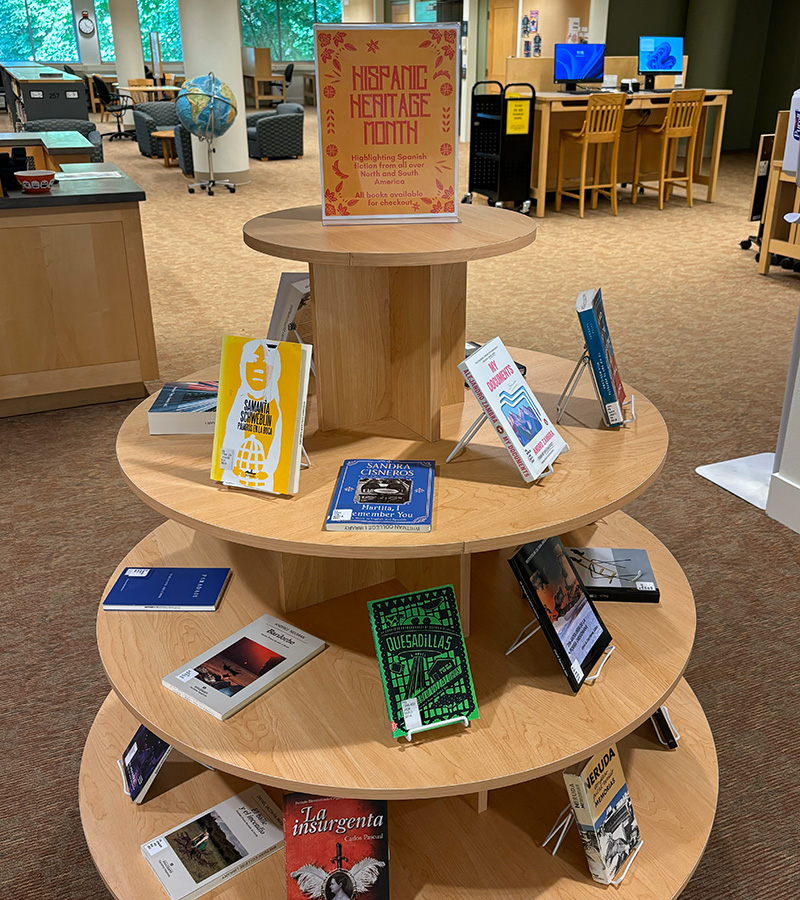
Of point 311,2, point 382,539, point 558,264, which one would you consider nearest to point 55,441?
point 382,539

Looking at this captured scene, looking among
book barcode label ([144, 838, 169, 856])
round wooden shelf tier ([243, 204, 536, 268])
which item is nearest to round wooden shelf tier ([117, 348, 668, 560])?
round wooden shelf tier ([243, 204, 536, 268])

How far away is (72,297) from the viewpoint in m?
3.95

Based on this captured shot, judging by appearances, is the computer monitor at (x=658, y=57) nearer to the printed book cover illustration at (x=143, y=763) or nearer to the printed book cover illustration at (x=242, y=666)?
the printed book cover illustration at (x=242, y=666)

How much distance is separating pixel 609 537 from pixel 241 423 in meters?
0.97

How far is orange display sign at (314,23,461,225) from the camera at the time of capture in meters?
1.50

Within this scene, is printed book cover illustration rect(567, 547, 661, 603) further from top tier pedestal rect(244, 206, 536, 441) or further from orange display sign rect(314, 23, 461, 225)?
orange display sign rect(314, 23, 461, 225)

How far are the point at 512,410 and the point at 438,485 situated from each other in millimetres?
187

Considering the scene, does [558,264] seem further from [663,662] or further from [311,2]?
[311,2]

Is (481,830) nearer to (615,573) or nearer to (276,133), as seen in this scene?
(615,573)

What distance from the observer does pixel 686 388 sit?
4.37 meters

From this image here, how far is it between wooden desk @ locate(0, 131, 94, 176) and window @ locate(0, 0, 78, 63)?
53.9 ft

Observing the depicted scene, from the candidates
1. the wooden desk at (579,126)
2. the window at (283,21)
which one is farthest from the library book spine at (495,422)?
the window at (283,21)

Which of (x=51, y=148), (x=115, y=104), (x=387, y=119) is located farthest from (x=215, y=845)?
(x=115, y=104)

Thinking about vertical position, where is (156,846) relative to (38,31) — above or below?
below
